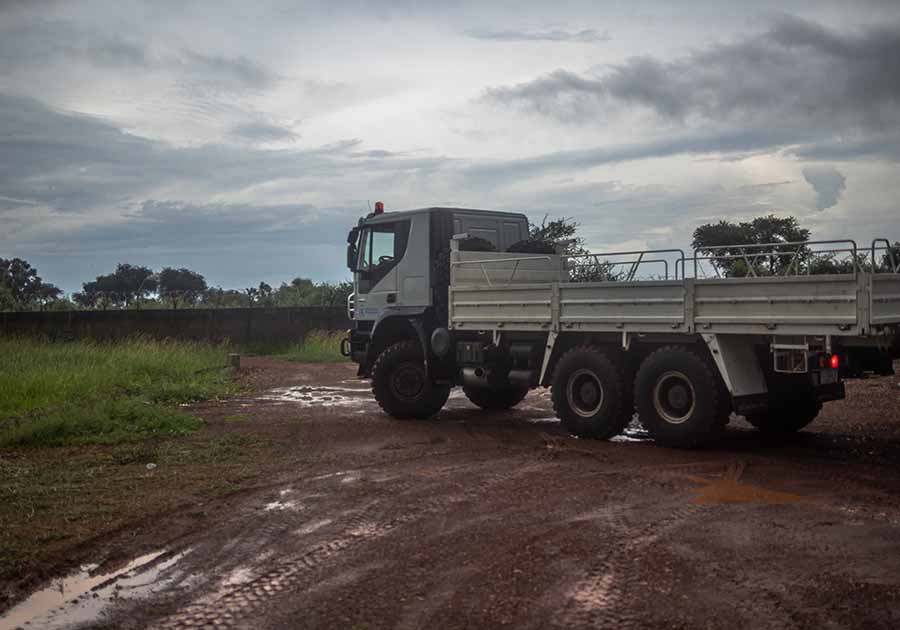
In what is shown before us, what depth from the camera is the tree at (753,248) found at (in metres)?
9.71

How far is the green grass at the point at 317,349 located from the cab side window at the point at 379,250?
39.8 ft

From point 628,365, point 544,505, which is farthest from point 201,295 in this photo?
point 544,505

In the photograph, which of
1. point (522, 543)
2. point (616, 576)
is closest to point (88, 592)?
point (522, 543)

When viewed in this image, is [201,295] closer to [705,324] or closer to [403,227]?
[403,227]

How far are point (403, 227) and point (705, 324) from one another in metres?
5.29

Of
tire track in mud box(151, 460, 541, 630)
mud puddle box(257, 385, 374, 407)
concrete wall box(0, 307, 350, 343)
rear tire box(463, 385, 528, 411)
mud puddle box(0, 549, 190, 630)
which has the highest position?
concrete wall box(0, 307, 350, 343)

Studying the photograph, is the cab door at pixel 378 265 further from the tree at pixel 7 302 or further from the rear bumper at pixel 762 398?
the tree at pixel 7 302

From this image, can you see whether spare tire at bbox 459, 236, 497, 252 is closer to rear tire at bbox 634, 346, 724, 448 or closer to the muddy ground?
the muddy ground

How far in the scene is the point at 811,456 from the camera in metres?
9.82

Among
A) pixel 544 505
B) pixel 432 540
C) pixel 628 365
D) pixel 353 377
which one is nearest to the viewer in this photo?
pixel 432 540

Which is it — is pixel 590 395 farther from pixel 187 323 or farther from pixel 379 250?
pixel 187 323

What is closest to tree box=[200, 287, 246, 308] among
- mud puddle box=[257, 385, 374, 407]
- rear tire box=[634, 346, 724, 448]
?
mud puddle box=[257, 385, 374, 407]

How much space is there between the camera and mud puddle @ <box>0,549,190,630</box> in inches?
207

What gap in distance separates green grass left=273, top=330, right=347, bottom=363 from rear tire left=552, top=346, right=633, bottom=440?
15.4m
